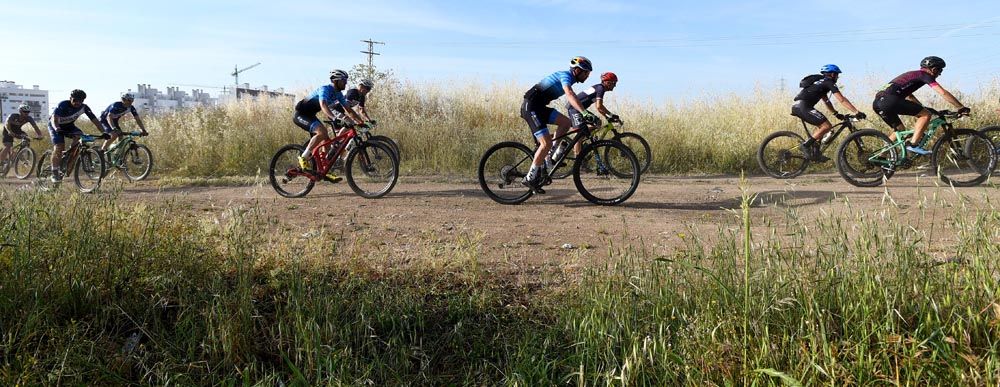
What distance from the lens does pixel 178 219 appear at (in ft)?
15.9

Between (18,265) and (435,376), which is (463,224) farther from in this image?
(18,265)

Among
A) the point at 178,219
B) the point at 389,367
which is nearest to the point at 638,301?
the point at 389,367

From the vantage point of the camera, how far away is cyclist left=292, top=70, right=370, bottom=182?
8.38 m

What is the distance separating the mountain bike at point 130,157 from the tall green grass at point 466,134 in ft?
2.13

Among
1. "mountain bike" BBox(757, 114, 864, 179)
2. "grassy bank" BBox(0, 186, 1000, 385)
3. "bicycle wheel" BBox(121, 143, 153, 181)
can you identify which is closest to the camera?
"grassy bank" BBox(0, 186, 1000, 385)

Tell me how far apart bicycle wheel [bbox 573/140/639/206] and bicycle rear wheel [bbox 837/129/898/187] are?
3333 millimetres

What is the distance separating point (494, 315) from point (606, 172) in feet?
15.1

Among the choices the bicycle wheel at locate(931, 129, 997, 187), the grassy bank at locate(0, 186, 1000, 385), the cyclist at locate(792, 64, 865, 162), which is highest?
the cyclist at locate(792, 64, 865, 162)

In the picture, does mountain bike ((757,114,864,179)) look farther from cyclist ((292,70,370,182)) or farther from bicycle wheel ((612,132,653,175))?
cyclist ((292,70,370,182))

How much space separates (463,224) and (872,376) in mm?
3684

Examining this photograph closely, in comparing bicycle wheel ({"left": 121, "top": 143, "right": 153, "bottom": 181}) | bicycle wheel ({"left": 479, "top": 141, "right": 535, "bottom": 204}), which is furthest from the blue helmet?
bicycle wheel ({"left": 121, "top": 143, "right": 153, "bottom": 181})

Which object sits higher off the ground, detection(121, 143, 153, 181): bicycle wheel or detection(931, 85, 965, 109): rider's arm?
detection(931, 85, 965, 109): rider's arm

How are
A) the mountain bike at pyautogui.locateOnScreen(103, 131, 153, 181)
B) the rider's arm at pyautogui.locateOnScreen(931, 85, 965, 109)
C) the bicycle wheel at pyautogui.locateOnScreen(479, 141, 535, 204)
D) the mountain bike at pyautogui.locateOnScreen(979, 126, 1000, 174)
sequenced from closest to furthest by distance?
1. the bicycle wheel at pyautogui.locateOnScreen(479, 141, 535, 204)
2. the rider's arm at pyautogui.locateOnScreen(931, 85, 965, 109)
3. the mountain bike at pyautogui.locateOnScreen(979, 126, 1000, 174)
4. the mountain bike at pyautogui.locateOnScreen(103, 131, 153, 181)

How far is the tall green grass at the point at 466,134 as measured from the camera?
1204 centimetres
